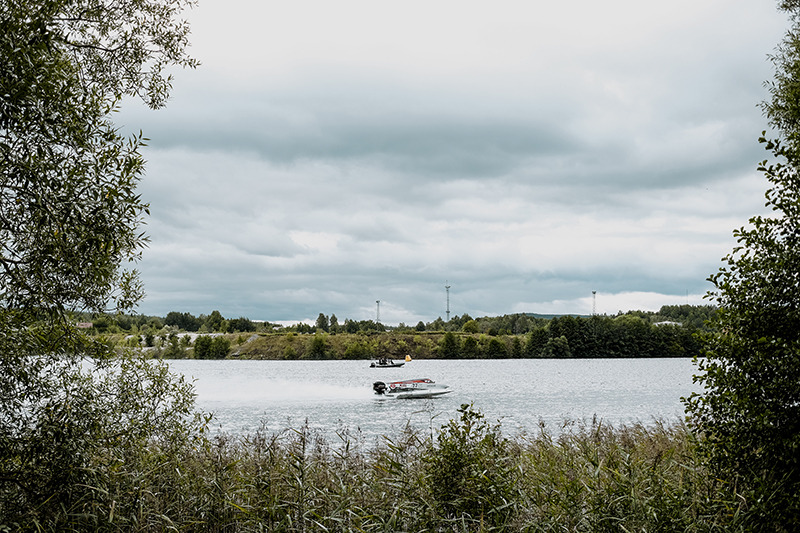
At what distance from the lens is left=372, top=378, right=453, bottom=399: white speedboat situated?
49.3 m

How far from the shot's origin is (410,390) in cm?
5059

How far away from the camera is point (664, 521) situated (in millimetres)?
6348

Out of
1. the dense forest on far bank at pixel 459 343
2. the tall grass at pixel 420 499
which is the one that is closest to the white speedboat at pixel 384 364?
the dense forest on far bank at pixel 459 343

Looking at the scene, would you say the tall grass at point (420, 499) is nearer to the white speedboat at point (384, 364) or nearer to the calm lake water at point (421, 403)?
the calm lake water at point (421, 403)

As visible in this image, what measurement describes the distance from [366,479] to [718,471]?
4.41 metres

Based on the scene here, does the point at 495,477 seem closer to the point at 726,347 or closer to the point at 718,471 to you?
the point at 718,471

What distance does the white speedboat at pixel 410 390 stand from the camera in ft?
162

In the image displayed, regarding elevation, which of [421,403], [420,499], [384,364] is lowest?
[384,364]

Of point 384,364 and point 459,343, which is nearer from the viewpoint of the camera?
point 384,364

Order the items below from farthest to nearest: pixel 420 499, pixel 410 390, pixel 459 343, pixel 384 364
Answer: pixel 459 343
pixel 384 364
pixel 410 390
pixel 420 499

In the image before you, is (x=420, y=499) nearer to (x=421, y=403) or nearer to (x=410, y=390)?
(x=421, y=403)

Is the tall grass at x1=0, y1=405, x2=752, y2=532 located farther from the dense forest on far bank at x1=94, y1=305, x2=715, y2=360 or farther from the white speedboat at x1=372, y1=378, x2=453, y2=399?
the dense forest on far bank at x1=94, y1=305, x2=715, y2=360

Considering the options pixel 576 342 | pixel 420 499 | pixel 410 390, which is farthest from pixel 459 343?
pixel 420 499

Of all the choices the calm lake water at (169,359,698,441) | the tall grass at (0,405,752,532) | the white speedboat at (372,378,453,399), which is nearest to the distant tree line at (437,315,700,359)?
the calm lake water at (169,359,698,441)
